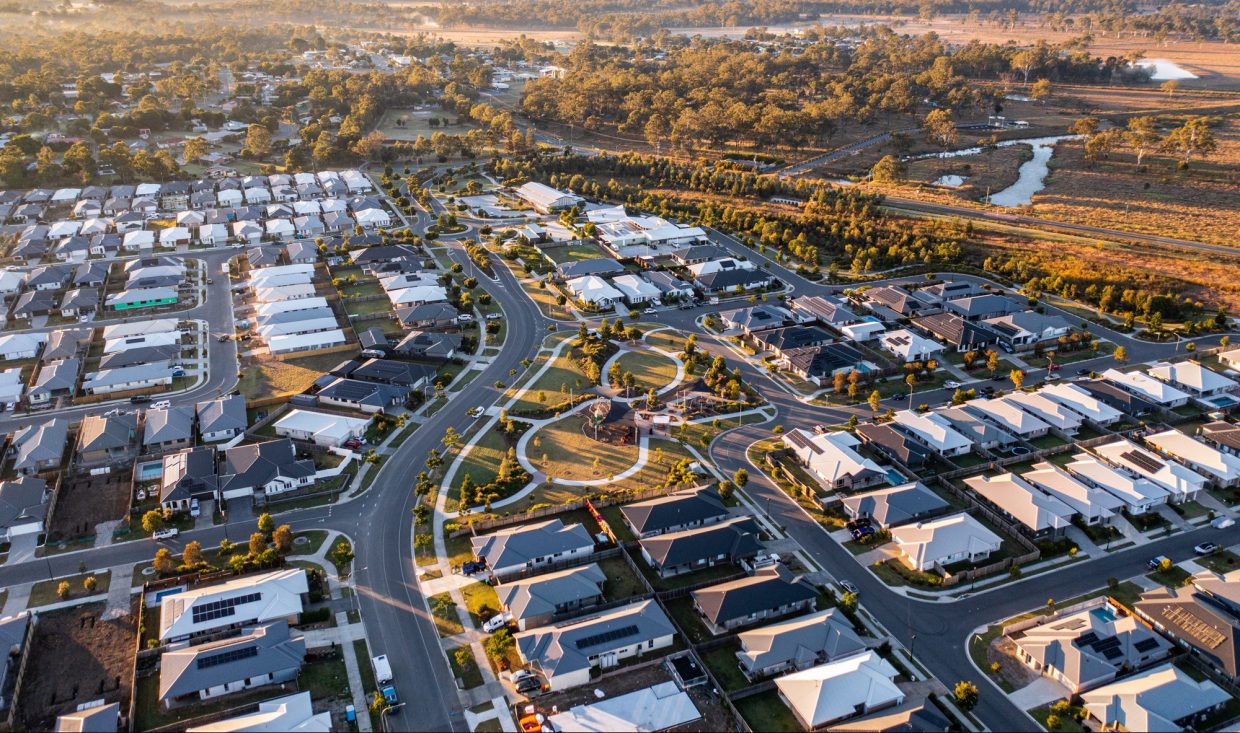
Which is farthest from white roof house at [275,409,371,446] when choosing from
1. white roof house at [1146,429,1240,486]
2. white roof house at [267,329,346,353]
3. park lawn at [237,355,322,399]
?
white roof house at [1146,429,1240,486]

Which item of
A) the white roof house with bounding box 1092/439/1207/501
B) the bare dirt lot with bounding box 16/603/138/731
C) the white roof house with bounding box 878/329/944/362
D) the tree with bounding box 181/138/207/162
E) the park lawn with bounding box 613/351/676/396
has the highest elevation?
the tree with bounding box 181/138/207/162

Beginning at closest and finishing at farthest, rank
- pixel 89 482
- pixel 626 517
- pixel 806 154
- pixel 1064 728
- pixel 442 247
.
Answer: pixel 1064 728, pixel 626 517, pixel 89 482, pixel 442 247, pixel 806 154

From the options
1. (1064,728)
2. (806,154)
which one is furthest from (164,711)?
(806,154)

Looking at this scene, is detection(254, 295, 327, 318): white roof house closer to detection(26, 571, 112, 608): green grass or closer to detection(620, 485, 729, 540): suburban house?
detection(26, 571, 112, 608): green grass

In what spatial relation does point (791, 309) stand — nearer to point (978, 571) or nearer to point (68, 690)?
point (978, 571)

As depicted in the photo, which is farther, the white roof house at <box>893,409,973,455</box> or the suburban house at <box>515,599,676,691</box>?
the white roof house at <box>893,409,973,455</box>

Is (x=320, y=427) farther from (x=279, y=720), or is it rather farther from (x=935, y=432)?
(x=935, y=432)

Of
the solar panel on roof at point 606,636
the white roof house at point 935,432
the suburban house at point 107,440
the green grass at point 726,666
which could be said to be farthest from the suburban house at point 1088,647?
the suburban house at point 107,440
